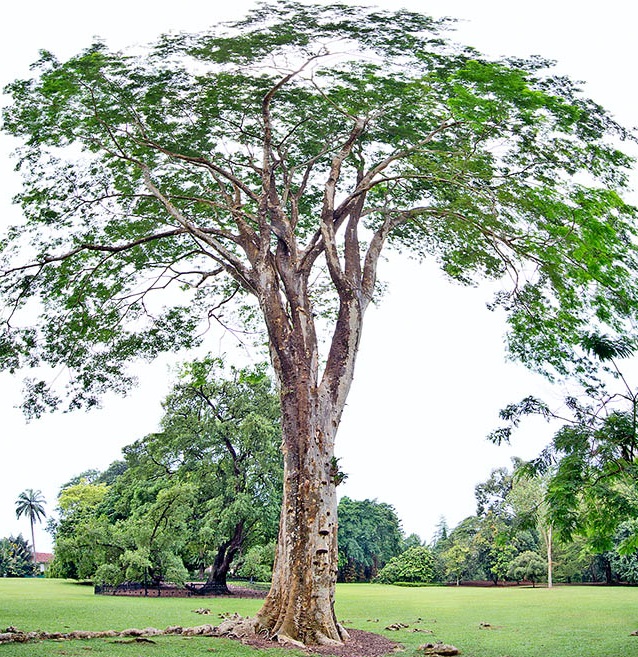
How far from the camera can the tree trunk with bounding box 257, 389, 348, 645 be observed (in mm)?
9227

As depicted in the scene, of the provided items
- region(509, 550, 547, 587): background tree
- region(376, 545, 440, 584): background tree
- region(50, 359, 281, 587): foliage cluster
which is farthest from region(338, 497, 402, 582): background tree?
region(50, 359, 281, 587): foliage cluster

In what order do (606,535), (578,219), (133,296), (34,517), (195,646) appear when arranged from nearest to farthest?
1. (606,535)
2. (195,646)
3. (578,219)
4. (133,296)
5. (34,517)

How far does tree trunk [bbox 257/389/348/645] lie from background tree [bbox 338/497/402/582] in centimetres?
2900

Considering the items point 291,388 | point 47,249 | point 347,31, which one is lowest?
point 291,388

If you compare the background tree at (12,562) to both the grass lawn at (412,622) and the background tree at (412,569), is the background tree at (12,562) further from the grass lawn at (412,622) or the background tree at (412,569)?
the grass lawn at (412,622)

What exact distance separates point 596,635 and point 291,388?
20.5ft

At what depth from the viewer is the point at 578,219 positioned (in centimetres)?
955

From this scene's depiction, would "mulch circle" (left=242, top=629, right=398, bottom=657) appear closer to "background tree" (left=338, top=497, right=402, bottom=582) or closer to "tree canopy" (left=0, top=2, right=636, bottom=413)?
"tree canopy" (left=0, top=2, right=636, bottom=413)

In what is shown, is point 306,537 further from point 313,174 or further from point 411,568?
point 411,568

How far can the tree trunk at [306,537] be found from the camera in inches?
363

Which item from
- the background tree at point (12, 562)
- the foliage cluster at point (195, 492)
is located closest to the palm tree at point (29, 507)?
the background tree at point (12, 562)

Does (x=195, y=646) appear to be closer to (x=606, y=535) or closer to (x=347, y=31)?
(x=606, y=535)

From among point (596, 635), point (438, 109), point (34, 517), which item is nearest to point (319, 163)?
point (438, 109)

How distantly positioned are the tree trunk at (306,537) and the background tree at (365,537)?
29.0 metres
